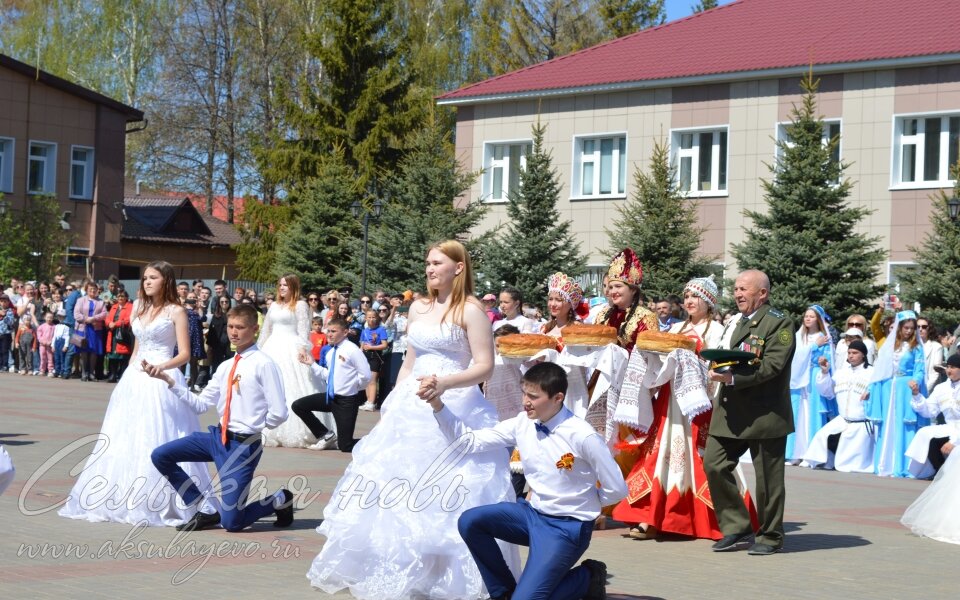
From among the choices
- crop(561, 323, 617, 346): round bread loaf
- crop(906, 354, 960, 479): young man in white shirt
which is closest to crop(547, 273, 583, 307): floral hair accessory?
crop(561, 323, 617, 346): round bread loaf

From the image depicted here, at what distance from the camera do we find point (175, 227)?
58.1m

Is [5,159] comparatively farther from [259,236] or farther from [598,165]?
[598,165]

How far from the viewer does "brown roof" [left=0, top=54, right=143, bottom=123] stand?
43.2 metres

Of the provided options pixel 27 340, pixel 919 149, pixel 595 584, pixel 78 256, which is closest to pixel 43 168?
pixel 78 256

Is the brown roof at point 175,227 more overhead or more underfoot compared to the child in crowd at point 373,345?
more overhead

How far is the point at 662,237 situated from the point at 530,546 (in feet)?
68.8

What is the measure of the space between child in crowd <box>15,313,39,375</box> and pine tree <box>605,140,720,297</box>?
12.6 metres

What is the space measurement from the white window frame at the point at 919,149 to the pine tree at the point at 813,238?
174 inches

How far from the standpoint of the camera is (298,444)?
52.9 feet

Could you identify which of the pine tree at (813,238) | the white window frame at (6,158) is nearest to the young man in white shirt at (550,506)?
the pine tree at (813,238)

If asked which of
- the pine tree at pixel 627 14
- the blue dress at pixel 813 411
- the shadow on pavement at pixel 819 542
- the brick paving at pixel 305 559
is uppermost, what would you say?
the pine tree at pixel 627 14

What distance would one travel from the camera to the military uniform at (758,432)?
948 cm

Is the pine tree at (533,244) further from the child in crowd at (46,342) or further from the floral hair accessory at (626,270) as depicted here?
the floral hair accessory at (626,270)

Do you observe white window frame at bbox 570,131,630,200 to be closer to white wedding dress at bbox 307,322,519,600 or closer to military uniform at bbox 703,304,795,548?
military uniform at bbox 703,304,795,548
